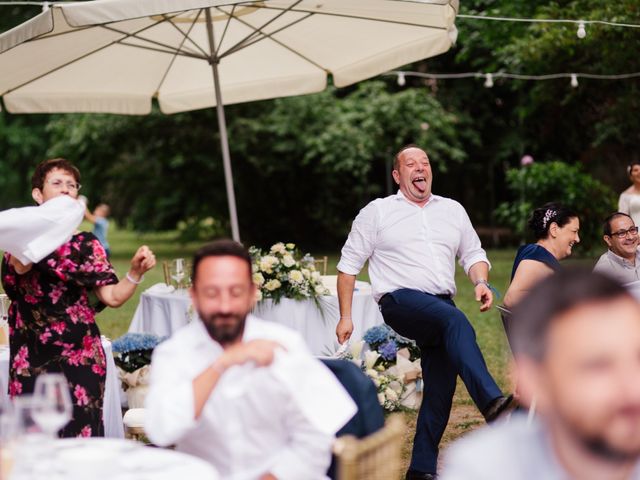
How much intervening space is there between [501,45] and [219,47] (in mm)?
9395

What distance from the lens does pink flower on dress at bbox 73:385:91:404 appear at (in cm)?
416

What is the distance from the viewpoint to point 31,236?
156 inches

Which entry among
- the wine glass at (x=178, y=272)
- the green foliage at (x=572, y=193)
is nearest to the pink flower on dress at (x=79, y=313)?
the wine glass at (x=178, y=272)

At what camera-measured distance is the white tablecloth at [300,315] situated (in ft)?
23.7

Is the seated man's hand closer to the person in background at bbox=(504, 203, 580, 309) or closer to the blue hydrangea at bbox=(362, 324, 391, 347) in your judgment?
the person in background at bbox=(504, 203, 580, 309)

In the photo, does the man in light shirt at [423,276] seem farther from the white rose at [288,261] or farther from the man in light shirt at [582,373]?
the man in light shirt at [582,373]

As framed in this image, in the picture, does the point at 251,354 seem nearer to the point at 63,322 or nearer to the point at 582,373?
the point at 582,373

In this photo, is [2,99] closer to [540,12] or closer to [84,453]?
[84,453]

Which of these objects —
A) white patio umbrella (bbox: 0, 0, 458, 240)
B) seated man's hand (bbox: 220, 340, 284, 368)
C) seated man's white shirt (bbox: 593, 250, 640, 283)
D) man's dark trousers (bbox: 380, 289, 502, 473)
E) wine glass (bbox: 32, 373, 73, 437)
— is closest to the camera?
wine glass (bbox: 32, 373, 73, 437)

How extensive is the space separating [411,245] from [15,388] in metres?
2.43

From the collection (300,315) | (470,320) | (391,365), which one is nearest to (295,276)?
(300,315)

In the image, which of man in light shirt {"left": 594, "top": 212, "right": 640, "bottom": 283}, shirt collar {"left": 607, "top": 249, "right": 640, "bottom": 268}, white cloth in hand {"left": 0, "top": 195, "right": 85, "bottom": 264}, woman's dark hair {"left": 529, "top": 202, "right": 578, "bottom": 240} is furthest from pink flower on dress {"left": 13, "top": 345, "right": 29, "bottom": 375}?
shirt collar {"left": 607, "top": 249, "right": 640, "bottom": 268}

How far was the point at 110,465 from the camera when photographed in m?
2.59

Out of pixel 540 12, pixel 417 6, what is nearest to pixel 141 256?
pixel 417 6
